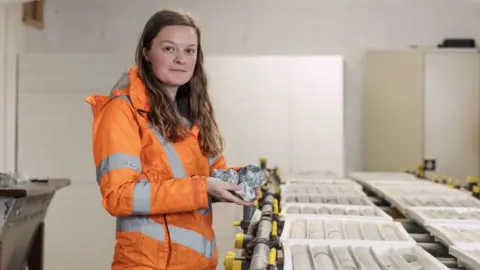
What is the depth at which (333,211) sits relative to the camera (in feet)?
6.93

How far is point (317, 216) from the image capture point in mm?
1919

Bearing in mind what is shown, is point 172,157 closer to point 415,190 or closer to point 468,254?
point 468,254

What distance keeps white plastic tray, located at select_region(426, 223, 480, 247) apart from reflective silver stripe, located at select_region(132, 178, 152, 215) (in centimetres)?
74

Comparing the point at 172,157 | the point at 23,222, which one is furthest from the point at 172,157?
the point at 23,222

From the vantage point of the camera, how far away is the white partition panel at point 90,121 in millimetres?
4758

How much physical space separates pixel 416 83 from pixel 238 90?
4.87 ft

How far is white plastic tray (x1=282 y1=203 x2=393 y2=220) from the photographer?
1.97 metres

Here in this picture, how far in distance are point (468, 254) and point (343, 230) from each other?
14.9 inches

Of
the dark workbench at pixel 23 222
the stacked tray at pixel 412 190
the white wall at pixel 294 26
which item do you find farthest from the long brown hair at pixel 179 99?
the white wall at pixel 294 26

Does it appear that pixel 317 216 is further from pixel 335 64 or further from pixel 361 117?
pixel 361 117

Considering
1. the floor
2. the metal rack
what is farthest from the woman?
the floor

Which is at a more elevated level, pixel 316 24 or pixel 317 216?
pixel 316 24

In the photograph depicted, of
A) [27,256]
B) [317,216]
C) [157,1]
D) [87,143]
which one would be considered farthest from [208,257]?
[157,1]

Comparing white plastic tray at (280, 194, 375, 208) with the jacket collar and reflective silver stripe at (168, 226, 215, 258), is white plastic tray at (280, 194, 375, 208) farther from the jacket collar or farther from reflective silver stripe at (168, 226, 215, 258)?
the jacket collar
